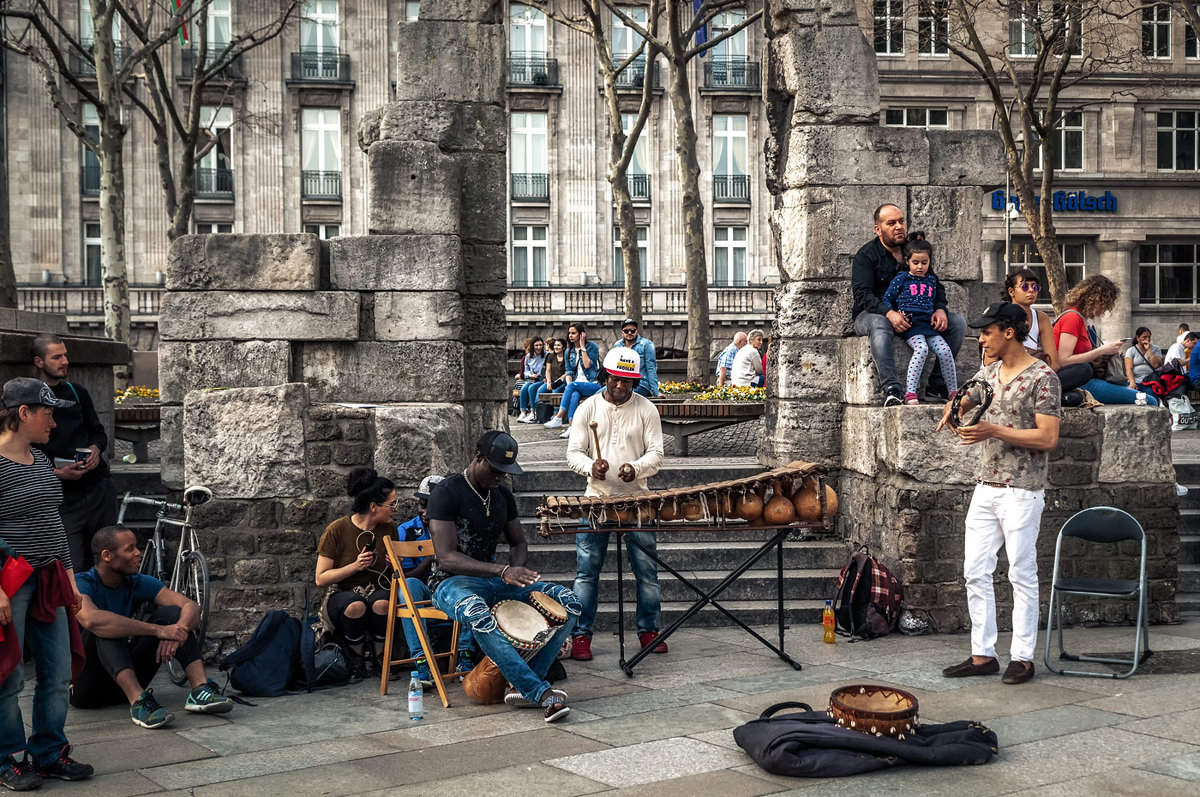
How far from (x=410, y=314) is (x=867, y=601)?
3973 mm

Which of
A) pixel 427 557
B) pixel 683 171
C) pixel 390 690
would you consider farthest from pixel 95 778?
pixel 683 171

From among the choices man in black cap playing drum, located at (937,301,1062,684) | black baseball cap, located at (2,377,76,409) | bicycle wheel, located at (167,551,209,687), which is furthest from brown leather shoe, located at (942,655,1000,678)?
black baseball cap, located at (2,377,76,409)

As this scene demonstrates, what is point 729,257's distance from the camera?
40.3 meters

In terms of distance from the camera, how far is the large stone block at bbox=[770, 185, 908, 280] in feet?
34.5

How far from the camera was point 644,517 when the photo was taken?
7.69 m

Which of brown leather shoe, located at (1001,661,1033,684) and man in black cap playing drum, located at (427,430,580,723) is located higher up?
man in black cap playing drum, located at (427,430,580,723)

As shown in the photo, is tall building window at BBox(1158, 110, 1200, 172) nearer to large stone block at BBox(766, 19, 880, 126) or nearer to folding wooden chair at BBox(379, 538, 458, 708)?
large stone block at BBox(766, 19, 880, 126)

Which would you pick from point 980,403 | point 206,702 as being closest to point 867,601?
point 980,403

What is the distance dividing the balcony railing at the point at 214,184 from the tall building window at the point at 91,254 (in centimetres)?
320

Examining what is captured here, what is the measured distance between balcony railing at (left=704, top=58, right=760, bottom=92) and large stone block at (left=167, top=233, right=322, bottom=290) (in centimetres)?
3213

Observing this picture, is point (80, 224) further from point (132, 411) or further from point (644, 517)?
point (644, 517)

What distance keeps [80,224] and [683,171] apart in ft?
74.2

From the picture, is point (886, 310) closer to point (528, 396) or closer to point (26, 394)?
point (26, 394)

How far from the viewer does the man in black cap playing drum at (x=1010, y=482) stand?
7254 mm
